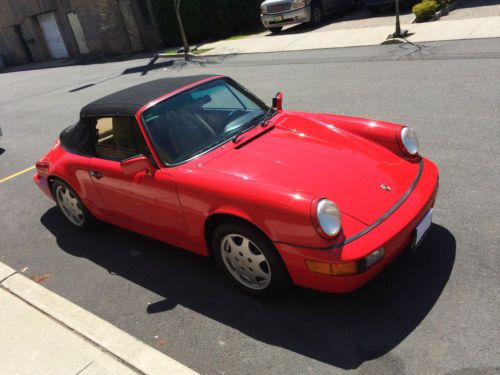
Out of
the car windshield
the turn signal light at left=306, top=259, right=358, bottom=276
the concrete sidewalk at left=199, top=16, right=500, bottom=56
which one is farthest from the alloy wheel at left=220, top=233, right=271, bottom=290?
the concrete sidewalk at left=199, top=16, right=500, bottom=56

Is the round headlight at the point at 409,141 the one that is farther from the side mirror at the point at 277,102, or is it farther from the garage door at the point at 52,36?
the garage door at the point at 52,36

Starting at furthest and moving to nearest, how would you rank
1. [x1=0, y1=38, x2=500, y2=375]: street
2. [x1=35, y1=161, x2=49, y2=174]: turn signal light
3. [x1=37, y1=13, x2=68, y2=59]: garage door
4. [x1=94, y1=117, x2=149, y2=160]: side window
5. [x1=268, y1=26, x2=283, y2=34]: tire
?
1. [x1=37, y1=13, x2=68, y2=59]: garage door
2. [x1=268, y1=26, x2=283, y2=34]: tire
3. [x1=35, y1=161, x2=49, y2=174]: turn signal light
4. [x1=94, y1=117, x2=149, y2=160]: side window
5. [x1=0, y1=38, x2=500, y2=375]: street

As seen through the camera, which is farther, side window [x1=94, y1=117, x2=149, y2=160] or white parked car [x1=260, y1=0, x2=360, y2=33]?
white parked car [x1=260, y1=0, x2=360, y2=33]

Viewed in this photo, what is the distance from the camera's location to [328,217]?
291 cm

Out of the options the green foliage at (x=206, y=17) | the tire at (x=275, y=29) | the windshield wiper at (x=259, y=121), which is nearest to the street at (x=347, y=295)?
the windshield wiper at (x=259, y=121)

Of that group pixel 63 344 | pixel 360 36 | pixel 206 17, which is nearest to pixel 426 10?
pixel 360 36

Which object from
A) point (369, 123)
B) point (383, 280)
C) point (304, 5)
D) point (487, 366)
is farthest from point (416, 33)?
point (487, 366)

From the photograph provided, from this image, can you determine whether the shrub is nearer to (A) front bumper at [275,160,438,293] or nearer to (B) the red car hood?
(B) the red car hood

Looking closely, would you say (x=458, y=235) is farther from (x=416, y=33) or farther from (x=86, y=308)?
(x=416, y=33)

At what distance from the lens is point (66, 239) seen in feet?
16.4

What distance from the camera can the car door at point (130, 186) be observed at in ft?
12.1

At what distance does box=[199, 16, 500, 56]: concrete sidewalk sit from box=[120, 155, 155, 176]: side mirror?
30.6 ft

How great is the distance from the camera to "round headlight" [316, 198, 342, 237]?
A: 2.87m

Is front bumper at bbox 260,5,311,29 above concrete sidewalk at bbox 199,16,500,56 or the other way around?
above
